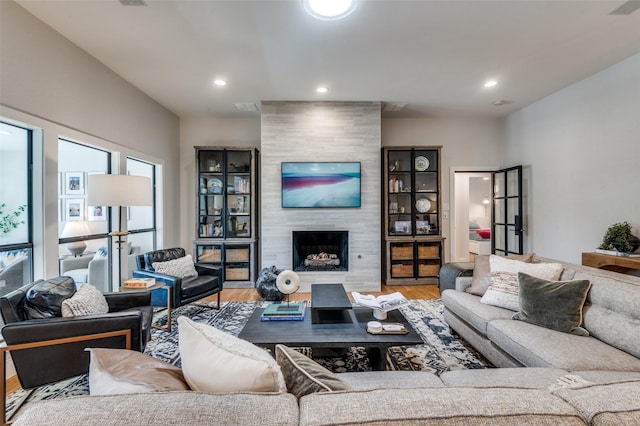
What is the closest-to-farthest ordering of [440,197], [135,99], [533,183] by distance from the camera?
1. [135,99]
2. [533,183]
3. [440,197]

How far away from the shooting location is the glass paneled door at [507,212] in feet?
15.1

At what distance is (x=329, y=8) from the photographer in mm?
2193

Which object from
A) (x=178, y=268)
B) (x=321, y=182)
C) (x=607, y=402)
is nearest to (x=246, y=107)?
(x=321, y=182)

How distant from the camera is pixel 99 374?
0.87m

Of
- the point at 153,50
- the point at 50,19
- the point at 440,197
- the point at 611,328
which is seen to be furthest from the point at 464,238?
the point at 50,19

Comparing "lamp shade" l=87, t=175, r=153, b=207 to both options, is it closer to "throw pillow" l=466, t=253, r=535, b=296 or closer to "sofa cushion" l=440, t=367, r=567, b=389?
"sofa cushion" l=440, t=367, r=567, b=389

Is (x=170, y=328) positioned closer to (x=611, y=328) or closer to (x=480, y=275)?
(x=480, y=275)

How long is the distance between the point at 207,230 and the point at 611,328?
4.69 meters

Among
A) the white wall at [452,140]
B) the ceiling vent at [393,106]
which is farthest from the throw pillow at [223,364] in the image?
the white wall at [452,140]

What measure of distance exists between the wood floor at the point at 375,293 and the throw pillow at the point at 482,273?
1.41 metres

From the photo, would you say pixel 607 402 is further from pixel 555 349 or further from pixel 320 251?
pixel 320 251

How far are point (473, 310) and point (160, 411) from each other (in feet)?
7.53

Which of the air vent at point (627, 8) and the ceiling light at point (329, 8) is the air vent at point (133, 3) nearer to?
the ceiling light at point (329, 8)

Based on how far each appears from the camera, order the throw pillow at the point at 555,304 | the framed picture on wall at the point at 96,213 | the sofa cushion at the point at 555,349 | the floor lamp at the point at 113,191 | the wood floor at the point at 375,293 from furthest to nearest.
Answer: the wood floor at the point at 375,293
the framed picture on wall at the point at 96,213
the floor lamp at the point at 113,191
the throw pillow at the point at 555,304
the sofa cushion at the point at 555,349
